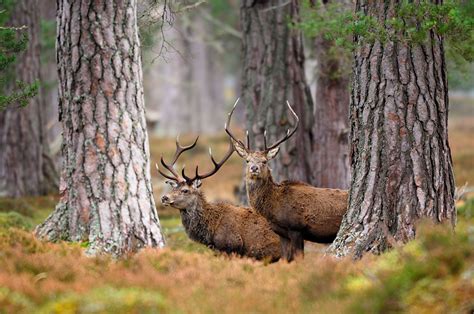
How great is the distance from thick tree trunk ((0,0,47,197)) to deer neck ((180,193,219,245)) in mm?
6916

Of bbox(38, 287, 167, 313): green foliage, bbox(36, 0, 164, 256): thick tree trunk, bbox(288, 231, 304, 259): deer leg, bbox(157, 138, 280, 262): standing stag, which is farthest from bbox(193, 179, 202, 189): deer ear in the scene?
bbox(38, 287, 167, 313): green foliage

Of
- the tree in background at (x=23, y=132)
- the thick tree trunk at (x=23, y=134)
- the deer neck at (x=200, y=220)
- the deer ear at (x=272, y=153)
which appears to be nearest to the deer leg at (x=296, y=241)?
the deer ear at (x=272, y=153)

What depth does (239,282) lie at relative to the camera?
26.6ft

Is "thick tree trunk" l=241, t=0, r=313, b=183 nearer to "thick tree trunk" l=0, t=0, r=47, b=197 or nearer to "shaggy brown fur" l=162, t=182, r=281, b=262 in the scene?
"shaggy brown fur" l=162, t=182, r=281, b=262

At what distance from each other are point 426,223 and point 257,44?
34.4 ft

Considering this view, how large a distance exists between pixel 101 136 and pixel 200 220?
311cm

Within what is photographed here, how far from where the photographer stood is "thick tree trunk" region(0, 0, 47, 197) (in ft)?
62.6

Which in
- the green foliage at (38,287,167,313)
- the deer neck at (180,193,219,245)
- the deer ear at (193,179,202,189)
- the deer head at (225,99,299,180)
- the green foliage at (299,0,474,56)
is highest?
the green foliage at (299,0,474,56)

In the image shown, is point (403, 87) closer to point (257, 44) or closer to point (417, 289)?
point (417, 289)

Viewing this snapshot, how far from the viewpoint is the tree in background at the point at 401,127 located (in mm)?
9453

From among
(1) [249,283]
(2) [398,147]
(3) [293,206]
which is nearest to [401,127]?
(2) [398,147]

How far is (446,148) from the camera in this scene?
381 inches

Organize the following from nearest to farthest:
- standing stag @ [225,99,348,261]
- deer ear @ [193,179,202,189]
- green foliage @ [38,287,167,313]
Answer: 1. green foliage @ [38,287,167,313]
2. standing stag @ [225,99,348,261]
3. deer ear @ [193,179,202,189]

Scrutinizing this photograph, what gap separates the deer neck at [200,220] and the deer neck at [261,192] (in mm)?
837
